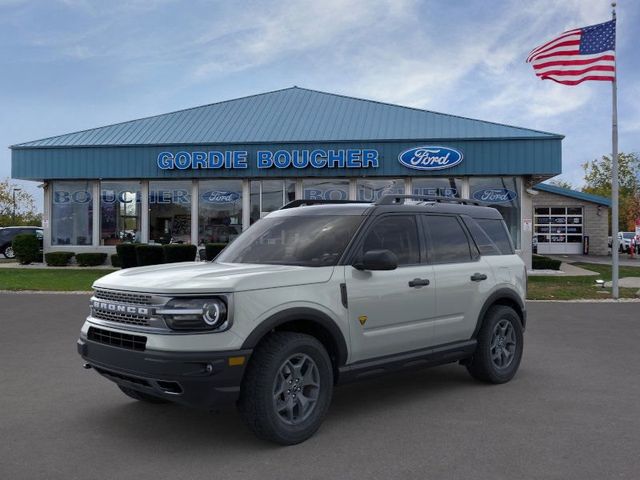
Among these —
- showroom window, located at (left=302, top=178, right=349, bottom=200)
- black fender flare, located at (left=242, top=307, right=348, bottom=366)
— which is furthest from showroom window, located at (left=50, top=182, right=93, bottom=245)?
black fender flare, located at (left=242, top=307, right=348, bottom=366)

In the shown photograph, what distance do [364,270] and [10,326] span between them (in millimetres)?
7837

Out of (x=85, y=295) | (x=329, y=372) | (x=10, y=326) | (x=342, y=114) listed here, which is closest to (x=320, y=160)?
(x=342, y=114)

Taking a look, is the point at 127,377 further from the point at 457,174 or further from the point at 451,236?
the point at 457,174

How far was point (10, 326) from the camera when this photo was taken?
415 inches

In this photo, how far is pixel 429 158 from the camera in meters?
23.6

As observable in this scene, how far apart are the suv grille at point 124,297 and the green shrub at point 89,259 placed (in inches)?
836

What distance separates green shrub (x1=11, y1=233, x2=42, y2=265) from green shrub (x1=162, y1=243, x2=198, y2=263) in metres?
7.29

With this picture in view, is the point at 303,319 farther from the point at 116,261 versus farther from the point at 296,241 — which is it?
the point at 116,261

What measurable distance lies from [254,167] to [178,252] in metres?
4.49

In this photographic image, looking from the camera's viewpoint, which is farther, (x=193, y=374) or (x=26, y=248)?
(x=26, y=248)


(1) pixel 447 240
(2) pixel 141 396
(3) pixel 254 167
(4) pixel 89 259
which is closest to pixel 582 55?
(1) pixel 447 240

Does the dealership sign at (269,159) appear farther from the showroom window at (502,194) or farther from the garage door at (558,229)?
the garage door at (558,229)

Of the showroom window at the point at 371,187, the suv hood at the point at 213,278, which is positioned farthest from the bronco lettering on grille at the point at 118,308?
the showroom window at the point at 371,187

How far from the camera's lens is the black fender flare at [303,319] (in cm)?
446
